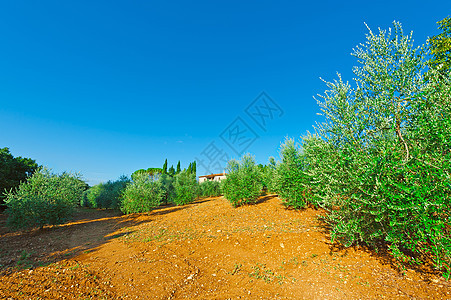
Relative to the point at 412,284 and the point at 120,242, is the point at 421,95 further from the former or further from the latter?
the point at 120,242

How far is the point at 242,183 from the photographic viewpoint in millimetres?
15602

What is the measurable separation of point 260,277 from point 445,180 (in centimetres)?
505

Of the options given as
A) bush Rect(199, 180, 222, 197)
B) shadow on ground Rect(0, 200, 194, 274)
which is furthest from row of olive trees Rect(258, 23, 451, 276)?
bush Rect(199, 180, 222, 197)

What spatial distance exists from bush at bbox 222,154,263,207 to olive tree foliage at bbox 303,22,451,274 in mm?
9212

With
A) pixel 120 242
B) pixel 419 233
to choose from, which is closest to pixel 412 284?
pixel 419 233

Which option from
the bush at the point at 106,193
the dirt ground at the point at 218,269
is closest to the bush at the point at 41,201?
the dirt ground at the point at 218,269

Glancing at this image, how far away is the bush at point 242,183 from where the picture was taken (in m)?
15.4

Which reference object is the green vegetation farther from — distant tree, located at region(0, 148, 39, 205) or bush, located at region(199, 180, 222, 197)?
bush, located at region(199, 180, 222, 197)

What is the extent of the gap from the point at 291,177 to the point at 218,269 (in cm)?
765

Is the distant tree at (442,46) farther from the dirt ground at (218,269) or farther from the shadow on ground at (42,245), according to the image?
the shadow on ground at (42,245)

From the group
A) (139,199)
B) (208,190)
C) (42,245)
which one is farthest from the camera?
(208,190)

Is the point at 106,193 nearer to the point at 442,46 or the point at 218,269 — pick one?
the point at 218,269

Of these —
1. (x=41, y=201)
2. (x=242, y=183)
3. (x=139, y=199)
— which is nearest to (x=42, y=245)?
(x=41, y=201)

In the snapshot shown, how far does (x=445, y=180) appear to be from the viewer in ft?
12.9
